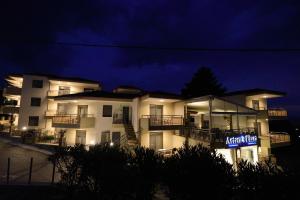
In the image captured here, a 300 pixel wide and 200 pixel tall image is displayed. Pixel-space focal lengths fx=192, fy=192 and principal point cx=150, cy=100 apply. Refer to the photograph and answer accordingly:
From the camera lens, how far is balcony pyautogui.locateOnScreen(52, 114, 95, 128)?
69.3ft

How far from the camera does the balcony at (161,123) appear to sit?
63.3 feet

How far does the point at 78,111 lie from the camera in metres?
23.5

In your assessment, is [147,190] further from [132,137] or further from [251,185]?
[132,137]

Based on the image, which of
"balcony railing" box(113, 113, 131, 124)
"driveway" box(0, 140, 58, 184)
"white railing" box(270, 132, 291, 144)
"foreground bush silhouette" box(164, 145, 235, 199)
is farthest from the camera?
"white railing" box(270, 132, 291, 144)

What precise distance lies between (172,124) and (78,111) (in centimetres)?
1166

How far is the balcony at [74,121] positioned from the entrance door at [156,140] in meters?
6.86

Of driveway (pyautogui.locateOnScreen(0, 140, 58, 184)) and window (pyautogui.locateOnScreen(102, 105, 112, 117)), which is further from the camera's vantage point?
window (pyautogui.locateOnScreen(102, 105, 112, 117))

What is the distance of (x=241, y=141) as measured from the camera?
16.0 metres

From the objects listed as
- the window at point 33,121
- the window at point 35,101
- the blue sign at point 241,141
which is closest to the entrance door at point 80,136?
the window at point 33,121

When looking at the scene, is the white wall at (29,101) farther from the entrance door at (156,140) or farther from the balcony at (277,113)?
the balcony at (277,113)

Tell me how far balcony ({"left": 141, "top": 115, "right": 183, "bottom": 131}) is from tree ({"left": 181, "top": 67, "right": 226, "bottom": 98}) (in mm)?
26183

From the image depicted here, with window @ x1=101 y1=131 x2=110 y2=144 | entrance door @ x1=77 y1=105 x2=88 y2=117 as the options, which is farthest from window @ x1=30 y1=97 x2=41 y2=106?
window @ x1=101 y1=131 x2=110 y2=144

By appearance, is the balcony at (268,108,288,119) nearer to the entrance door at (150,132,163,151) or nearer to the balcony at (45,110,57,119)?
the entrance door at (150,132,163,151)

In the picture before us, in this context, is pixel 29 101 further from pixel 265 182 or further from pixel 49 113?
pixel 265 182
